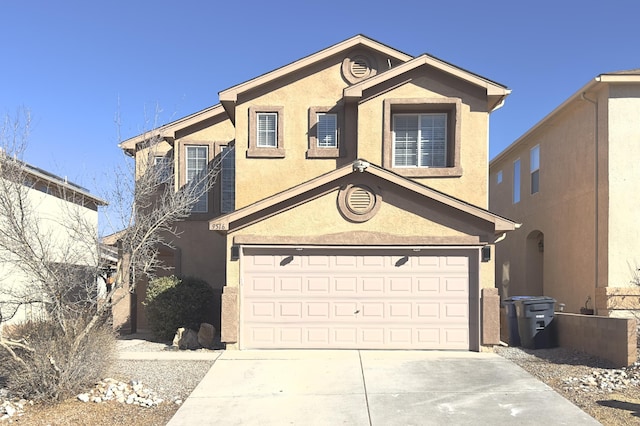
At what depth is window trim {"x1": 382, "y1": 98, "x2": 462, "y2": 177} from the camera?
1197cm

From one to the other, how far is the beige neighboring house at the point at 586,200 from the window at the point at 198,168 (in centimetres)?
1074

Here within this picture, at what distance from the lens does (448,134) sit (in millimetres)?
12289

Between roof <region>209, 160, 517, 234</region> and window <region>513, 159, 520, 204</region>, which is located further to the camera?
window <region>513, 159, 520, 204</region>

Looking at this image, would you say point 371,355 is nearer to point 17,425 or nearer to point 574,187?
point 17,425

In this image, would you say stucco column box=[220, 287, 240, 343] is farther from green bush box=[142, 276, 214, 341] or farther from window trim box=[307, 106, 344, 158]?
window trim box=[307, 106, 344, 158]

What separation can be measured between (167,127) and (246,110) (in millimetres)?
2762

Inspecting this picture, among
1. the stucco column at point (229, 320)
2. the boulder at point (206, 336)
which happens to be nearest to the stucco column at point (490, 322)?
the stucco column at point (229, 320)

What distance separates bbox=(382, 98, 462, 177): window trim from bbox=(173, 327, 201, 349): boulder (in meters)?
6.18

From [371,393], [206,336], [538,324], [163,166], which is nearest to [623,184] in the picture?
[538,324]

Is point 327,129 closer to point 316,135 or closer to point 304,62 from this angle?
point 316,135

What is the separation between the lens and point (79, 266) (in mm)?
8844

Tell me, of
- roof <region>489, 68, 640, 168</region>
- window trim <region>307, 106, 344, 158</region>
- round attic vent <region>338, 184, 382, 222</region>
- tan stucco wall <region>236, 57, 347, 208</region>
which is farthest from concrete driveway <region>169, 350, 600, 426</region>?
roof <region>489, 68, 640, 168</region>

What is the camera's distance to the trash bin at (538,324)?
35.4 ft

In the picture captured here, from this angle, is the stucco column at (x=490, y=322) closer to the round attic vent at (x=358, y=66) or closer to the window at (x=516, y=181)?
the round attic vent at (x=358, y=66)
